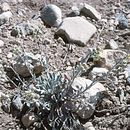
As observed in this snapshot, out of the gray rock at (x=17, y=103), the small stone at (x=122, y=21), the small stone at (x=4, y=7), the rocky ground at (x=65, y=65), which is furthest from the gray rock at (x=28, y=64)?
the small stone at (x=122, y=21)

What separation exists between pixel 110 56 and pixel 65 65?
329mm

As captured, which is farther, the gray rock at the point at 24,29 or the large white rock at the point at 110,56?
the gray rock at the point at 24,29

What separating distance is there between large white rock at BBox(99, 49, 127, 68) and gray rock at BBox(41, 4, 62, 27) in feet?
1.78

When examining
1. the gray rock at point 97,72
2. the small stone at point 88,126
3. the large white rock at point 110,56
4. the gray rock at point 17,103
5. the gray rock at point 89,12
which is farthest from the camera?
the gray rock at point 89,12

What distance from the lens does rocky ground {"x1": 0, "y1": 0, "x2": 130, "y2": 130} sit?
243 centimetres

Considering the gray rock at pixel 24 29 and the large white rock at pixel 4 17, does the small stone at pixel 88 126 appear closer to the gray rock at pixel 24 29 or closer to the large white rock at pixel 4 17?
the gray rock at pixel 24 29

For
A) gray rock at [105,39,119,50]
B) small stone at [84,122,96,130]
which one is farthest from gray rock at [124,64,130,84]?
small stone at [84,122,96,130]

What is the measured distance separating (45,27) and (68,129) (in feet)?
3.51

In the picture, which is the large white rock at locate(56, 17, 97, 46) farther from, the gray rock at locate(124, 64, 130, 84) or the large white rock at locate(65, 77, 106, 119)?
the large white rock at locate(65, 77, 106, 119)

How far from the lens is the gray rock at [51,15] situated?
3164mm

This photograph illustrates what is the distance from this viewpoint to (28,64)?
2.62m

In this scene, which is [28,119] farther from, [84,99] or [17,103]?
[84,99]

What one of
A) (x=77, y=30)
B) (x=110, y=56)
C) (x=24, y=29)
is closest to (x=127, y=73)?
(x=110, y=56)

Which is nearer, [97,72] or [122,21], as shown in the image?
[97,72]
